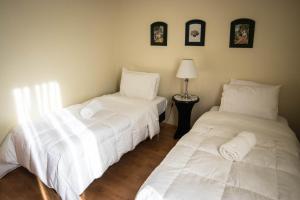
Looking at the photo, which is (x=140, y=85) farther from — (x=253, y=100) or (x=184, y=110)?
(x=253, y=100)

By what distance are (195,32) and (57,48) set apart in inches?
73.5

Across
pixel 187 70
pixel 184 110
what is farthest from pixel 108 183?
pixel 187 70

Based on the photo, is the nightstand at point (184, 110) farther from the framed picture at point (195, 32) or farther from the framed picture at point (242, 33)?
the framed picture at point (242, 33)

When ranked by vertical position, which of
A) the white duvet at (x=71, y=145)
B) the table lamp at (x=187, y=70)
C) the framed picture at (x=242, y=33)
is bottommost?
the white duvet at (x=71, y=145)

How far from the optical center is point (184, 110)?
295 cm

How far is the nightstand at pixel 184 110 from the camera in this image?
9.37 feet

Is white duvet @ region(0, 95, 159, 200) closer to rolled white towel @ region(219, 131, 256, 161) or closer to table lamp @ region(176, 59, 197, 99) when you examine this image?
table lamp @ region(176, 59, 197, 99)

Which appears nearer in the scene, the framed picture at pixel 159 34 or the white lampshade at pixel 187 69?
the white lampshade at pixel 187 69

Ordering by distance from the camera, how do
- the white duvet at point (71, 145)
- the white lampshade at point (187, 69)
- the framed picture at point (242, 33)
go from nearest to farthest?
the white duvet at point (71, 145) < the framed picture at point (242, 33) < the white lampshade at point (187, 69)

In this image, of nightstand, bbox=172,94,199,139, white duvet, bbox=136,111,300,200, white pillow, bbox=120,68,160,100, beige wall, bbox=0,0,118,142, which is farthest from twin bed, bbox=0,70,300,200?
beige wall, bbox=0,0,118,142

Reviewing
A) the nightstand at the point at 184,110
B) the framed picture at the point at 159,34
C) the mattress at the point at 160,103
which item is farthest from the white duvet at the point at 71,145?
the framed picture at the point at 159,34

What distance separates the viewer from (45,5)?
7.97ft

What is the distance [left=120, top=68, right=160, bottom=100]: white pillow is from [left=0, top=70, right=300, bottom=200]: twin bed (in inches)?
7.0

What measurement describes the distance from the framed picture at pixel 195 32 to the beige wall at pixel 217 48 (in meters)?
0.07
